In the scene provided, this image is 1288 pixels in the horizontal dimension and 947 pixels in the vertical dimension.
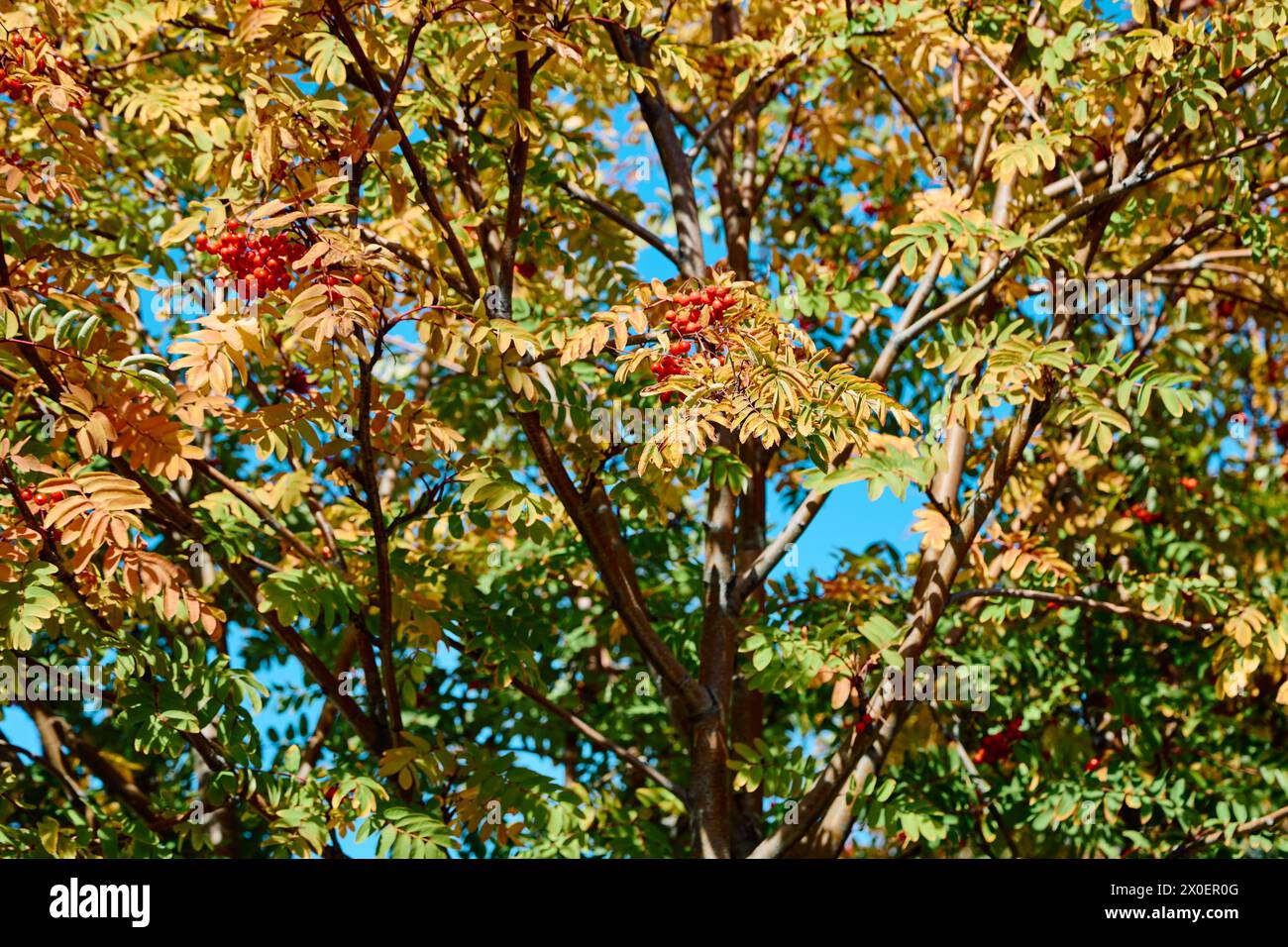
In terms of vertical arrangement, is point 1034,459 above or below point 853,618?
above

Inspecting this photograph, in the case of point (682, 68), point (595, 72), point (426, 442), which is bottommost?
point (426, 442)

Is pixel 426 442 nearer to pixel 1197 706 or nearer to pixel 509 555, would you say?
pixel 509 555

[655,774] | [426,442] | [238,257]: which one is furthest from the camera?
[655,774]

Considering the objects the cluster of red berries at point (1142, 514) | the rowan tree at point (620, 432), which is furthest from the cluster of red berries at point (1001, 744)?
the cluster of red berries at point (1142, 514)

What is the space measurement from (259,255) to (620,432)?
1.50 meters

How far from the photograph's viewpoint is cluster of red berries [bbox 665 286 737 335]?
12.2 ft

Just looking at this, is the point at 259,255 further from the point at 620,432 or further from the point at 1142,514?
the point at 1142,514

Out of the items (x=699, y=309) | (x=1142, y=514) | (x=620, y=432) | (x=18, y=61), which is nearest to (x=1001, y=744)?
(x=1142, y=514)

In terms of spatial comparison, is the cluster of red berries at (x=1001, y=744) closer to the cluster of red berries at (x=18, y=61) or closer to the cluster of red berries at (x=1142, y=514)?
the cluster of red berries at (x=1142, y=514)

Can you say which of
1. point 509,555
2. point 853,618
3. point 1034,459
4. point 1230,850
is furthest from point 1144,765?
point 509,555

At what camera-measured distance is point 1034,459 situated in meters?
6.64

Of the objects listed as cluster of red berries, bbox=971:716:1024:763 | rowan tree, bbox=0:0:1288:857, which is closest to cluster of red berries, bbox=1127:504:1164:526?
rowan tree, bbox=0:0:1288:857

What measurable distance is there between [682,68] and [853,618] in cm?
225

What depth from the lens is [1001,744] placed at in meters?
6.24
